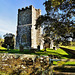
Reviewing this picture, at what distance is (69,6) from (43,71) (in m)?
10.5

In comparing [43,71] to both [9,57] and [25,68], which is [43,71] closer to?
[25,68]

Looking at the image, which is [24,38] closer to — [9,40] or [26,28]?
[26,28]

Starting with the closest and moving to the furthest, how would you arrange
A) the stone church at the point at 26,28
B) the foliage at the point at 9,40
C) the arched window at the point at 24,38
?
1. the stone church at the point at 26,28
2. the arched window at the point at 24,38
3. the foliage at the point at 9,40

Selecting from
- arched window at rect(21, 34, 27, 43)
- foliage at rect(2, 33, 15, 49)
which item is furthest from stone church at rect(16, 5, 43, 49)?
foliage at rect(2, 33, 15, 49)

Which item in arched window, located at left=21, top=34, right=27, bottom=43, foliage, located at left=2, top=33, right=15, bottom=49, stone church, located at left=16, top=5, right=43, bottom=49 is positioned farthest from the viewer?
foliage, located at left=2, top=33, right=15, bottom=49

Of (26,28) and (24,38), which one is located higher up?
(26,28)

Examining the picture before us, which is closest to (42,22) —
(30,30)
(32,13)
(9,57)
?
(9,57)

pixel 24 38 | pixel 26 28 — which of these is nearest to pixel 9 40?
pixel 24 38

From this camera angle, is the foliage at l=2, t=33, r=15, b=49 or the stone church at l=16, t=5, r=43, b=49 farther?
the foliage at l=2, t=33, r=15, b=49

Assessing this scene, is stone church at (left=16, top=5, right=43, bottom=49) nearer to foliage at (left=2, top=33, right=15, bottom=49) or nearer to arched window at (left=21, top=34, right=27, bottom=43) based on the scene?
arched window at (left=21, top=34, right=27, bottom=43)

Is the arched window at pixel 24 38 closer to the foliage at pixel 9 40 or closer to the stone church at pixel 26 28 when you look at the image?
the stone church at pixel 26 28

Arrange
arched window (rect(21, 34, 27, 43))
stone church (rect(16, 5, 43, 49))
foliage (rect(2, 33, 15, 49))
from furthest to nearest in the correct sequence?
1. foliage (rect(2, 33, 15, 49))
2. arched window (rect(21, 34, 27, 43))
3. stone church (rect(16, 5, 43, 49))

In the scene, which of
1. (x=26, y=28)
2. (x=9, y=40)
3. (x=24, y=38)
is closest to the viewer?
(x=26, y=28)

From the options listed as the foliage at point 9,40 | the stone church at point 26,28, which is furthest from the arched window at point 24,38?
the foliage at point 9,40
